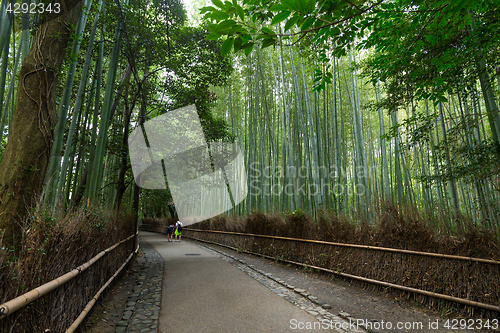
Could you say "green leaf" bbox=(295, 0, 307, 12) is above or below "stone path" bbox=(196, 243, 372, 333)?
above

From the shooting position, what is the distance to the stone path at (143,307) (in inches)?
94.7

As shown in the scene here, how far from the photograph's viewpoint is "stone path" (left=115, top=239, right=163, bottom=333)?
7.89 ft

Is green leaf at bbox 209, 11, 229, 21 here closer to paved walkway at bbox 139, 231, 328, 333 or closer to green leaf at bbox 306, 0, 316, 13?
green leaf at bbox 306, 0, 316, 13

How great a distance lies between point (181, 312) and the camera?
2.81 meters

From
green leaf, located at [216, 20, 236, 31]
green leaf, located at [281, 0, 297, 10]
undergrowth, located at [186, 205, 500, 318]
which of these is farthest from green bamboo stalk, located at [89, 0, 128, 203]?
green leaf, located at [281, 0, 297, 10]

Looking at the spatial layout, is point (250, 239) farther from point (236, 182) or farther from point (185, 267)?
point (236, 182)

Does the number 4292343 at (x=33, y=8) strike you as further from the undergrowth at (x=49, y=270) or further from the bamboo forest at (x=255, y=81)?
the undergrowth at (x=49, y=270)

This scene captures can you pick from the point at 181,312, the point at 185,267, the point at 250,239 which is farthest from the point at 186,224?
the point at 181,312

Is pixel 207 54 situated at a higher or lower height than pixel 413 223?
higher

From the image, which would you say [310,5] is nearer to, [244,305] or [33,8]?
[244,305]

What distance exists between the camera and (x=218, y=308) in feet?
9.62

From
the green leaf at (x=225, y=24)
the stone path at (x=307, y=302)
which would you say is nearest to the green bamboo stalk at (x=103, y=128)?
the stone path at (x=307, y=302)

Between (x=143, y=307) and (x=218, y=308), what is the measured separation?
0.87 meters

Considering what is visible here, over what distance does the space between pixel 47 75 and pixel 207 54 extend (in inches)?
152
